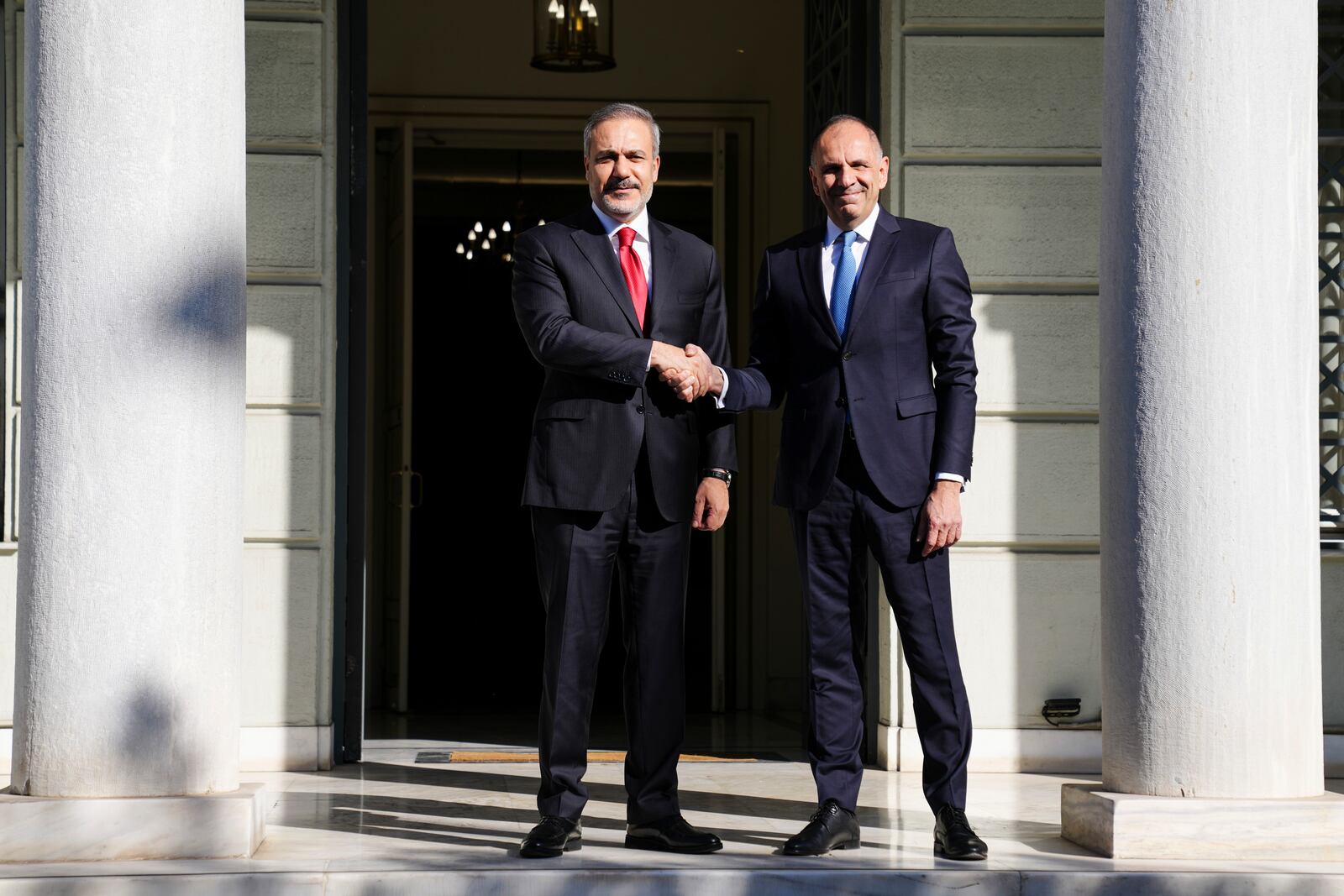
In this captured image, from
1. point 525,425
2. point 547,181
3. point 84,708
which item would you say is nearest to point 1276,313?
point 84,708

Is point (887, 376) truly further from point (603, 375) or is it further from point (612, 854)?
point (612, 854)

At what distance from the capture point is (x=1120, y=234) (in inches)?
190

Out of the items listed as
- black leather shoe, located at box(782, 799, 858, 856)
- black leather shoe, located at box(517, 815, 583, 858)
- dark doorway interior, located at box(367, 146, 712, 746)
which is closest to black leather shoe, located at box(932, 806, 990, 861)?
black leather shoe, located at box(782, 799, 858, 856)

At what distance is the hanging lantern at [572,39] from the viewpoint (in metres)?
8.91

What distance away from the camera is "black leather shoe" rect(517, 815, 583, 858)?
4516 mm

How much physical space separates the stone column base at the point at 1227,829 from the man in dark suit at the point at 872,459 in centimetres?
43

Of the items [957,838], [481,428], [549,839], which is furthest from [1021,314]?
[481,428]

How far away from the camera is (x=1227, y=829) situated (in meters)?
4.54

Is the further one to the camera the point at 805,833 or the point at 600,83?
the point at 600,83

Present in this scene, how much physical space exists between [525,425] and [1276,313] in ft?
35.9

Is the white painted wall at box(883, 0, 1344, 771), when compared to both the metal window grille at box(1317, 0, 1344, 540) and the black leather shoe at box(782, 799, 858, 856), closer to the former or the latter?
the metal window grille at box(1317, 0, 1344, 540)

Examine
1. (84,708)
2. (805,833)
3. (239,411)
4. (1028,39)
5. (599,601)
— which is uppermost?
(1028,39)

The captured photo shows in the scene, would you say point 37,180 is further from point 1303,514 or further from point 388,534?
point 388,534

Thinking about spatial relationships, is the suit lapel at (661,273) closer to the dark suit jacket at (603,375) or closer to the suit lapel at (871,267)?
the dark suit jacket at (603,375)
